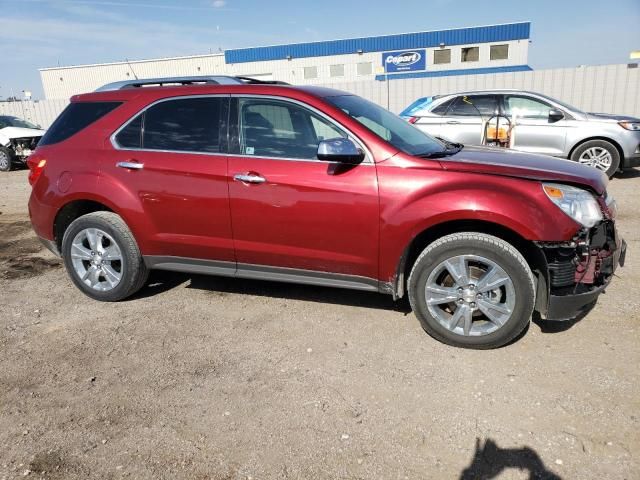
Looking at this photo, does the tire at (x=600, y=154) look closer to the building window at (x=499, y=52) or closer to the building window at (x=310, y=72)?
the building window at (x=499, y=52)

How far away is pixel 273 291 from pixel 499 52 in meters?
38.0

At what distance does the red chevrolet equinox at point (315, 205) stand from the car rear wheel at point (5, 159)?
12.3m

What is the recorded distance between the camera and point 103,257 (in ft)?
14.1

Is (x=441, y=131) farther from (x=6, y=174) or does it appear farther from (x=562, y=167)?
(x=6, y=174)

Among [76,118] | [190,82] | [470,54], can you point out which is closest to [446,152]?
[190,82]

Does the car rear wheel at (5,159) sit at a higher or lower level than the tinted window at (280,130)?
lower

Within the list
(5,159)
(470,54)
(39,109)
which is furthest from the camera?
(470,54)

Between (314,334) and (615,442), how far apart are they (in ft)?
6.50

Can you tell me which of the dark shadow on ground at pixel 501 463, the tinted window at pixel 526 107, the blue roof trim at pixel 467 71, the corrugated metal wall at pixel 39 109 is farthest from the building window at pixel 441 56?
the dark shadow on ground at pixel 501 463

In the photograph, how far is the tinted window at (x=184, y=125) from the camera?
3869 millimetres

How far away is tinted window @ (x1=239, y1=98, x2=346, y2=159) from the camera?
3.60 m

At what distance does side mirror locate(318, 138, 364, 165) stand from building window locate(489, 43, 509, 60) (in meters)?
38.3

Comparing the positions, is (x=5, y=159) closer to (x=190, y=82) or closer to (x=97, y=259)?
(x=97, y=259)

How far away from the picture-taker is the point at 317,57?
3828cm
